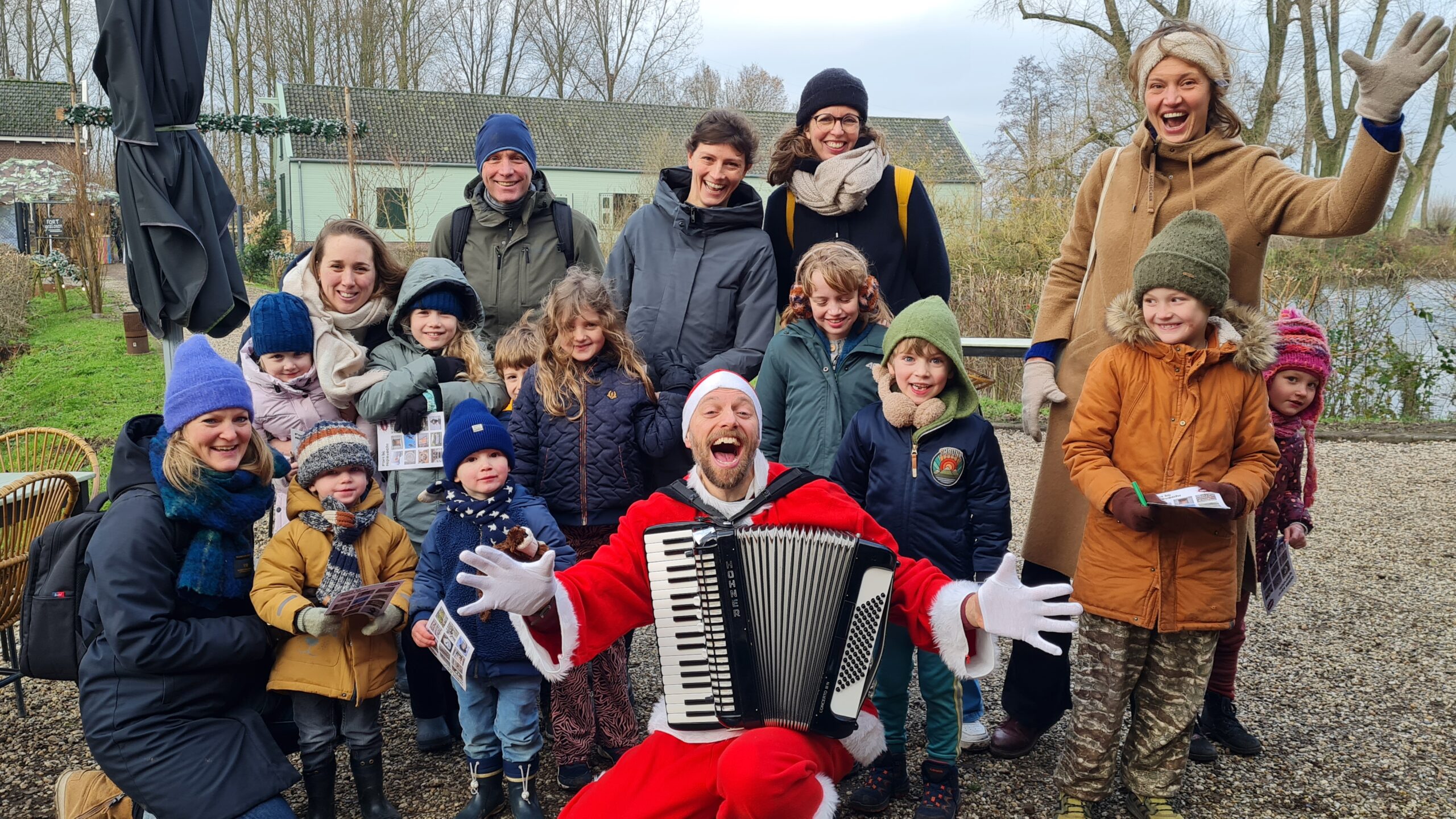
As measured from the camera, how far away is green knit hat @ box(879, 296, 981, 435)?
3381 mm

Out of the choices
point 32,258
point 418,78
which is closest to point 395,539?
point 32,258

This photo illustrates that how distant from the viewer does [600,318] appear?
3.72m

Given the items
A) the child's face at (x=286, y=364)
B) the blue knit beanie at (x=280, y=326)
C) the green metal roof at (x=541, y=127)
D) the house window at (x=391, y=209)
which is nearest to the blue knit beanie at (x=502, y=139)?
the blue knit beanie at (x=280, y=326)

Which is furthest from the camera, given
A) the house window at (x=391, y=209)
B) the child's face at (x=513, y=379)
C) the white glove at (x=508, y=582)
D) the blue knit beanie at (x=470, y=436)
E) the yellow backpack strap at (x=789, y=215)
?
the house window at (x=391, y=209)

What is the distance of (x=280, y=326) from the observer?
372 cm

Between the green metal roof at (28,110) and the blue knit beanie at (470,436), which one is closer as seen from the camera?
the blue knit beanie at (470,436)

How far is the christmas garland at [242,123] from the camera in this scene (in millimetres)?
13086

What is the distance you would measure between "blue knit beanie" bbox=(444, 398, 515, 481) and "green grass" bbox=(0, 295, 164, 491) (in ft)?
18.6

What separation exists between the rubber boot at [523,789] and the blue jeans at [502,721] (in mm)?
27

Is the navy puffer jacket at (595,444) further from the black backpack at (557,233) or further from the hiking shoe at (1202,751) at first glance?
the hiking shoe at (1202,751)

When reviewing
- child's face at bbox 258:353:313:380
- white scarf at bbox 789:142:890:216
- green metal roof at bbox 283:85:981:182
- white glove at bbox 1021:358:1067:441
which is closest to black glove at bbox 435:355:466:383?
child's face at bbox 258:353:313:380

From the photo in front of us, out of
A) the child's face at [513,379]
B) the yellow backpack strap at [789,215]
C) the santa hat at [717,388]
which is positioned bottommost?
→ the child's face at [513,379]

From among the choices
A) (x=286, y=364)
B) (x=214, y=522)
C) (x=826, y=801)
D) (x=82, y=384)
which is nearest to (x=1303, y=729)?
(x=826, y=801)

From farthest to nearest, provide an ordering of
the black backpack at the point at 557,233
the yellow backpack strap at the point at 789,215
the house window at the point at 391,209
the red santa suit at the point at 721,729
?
the house window at the point at 391,209
the black backpack at the point at 557,233
the yellow backpack strap at the point at 789,215
the red santa suit at the point at 721,729
